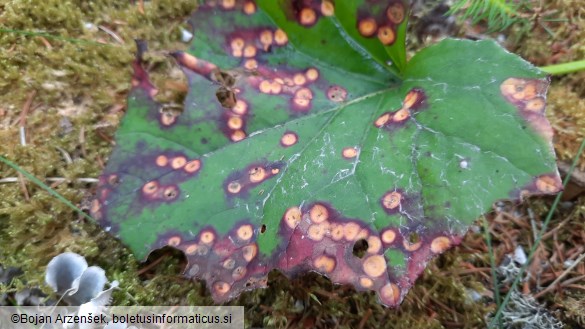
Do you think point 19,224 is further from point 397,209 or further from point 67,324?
point 397,209

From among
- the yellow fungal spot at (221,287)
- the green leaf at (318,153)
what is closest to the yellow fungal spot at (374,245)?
the green leaf at (318,153)

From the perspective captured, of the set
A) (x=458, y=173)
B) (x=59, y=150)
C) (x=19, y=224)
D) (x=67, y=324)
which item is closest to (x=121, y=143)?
(x=59, y=150)

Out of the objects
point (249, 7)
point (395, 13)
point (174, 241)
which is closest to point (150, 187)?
point (174, 241)

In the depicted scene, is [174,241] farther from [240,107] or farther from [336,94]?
[336,94]

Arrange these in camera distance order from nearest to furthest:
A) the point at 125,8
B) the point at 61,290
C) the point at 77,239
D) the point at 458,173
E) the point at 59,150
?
the point at 458,173 → the point at 61,290 → the point at 77,239 → the point at 59,150 → the point at 125,8

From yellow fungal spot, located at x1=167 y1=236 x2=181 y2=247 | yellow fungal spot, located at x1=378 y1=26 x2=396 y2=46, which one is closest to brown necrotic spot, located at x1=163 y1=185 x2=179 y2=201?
yellow fungal spot, located at x1=167 y1=236 x2=181 y2=247

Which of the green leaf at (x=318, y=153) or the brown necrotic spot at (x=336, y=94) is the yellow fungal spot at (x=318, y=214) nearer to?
the green leaf at (x=318, y=153)

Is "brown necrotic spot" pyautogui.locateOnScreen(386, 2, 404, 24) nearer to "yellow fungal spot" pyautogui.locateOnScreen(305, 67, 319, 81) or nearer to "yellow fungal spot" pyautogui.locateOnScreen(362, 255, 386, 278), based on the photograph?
A: "yellow fungal spot" pyautogui.locateOnScreen(305, 67, 319, 81)
